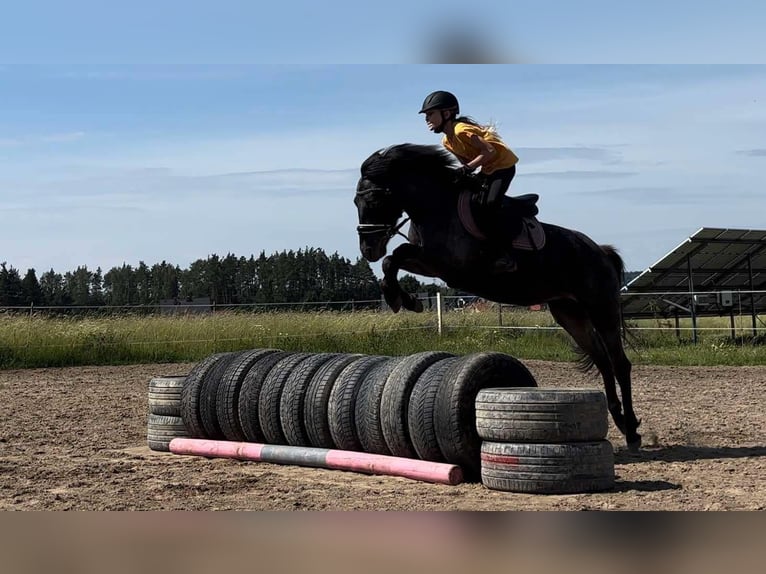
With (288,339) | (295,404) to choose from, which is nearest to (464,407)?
(295,404)

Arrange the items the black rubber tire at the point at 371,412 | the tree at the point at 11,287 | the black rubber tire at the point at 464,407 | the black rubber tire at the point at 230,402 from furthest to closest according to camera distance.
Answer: the tree at the point at 11,287 → the black rubber tire at the point at 230,402 → the black rubber tire at the point at 371,412 → the black rubber tire at the point at 464,407

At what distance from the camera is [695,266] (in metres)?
18.4

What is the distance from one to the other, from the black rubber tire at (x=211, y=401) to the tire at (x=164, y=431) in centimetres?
29

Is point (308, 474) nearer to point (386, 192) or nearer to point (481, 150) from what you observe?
point (386, 192)

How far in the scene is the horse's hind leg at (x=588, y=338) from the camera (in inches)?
290

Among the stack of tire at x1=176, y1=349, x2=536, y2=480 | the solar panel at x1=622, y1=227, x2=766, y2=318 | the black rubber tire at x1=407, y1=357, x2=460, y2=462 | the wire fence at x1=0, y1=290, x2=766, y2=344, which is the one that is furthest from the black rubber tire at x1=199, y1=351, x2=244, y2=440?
the solar panel at x1=622, y1=227, x2=766, y2=318

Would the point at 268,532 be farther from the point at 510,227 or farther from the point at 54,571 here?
the point at 510,227

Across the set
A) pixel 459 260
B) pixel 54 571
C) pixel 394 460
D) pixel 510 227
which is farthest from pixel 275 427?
pixel 54 571

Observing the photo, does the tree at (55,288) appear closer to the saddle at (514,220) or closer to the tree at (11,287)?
the tree at (11,287)

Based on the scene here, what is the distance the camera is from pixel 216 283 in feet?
151

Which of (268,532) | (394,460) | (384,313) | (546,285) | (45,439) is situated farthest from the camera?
(384,313)

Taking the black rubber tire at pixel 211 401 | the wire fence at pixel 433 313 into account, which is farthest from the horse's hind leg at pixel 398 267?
the wire fence at pixel 433 313

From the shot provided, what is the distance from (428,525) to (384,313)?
1766 cm

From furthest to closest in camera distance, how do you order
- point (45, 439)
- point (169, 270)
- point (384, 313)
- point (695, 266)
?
point (169, 270)
point (384, 313)
point (695, 266)
point (45, 439)
